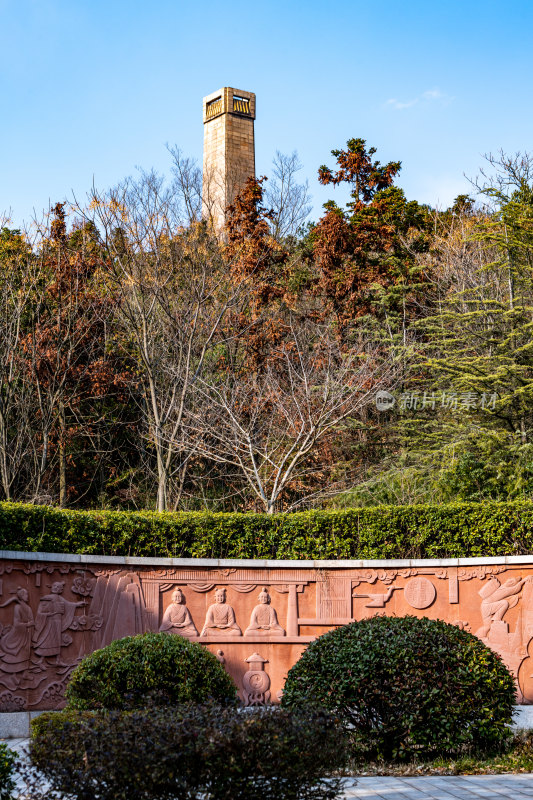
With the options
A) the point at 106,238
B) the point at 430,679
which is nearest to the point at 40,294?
the point at 106,238

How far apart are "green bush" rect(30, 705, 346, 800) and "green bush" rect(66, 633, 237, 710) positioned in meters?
3.14

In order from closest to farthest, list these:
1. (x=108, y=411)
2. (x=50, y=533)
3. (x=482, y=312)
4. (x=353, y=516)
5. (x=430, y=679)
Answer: (x=430, y=679) < (x=50, y=533) < (x=353, y=516) < (x=482, y=312) < (x=108, y=411)

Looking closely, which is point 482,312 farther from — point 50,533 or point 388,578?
point 50,533

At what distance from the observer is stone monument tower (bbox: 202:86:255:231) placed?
2884 cm

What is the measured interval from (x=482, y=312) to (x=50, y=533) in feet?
27.4

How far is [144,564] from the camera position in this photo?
10727 millimetres

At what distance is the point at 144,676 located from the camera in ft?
25.1

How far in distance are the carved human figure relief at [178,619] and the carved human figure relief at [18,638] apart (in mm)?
1730

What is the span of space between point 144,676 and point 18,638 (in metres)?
2.95

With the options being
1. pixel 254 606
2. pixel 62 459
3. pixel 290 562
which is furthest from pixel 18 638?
pixel 62 459

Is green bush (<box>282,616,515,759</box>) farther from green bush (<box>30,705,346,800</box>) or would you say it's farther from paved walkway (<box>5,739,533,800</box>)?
green bush (<box>30,705,346,800</box>)

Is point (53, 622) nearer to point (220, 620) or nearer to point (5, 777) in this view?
point (220, 620)

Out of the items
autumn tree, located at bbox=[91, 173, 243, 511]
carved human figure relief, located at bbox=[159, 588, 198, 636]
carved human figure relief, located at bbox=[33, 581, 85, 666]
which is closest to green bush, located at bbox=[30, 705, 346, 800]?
carved human figure relief, located at bbox=[33, 581, 85, 666]

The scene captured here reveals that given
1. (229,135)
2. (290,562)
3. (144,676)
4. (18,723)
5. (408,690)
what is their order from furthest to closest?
(229,135) → (290,562) → (18,723) → (144,676) → (408,690)
